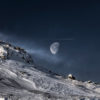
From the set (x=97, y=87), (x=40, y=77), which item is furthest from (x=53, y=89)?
(x=97, y=87)

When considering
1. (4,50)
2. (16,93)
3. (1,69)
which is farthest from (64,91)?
(4,50)

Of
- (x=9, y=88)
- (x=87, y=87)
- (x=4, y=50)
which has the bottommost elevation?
(x=9, y=88)

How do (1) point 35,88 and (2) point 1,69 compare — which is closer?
(1) point 35,88

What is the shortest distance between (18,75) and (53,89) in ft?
33.5

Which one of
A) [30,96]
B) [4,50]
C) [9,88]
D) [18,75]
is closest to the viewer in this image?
[30,96]

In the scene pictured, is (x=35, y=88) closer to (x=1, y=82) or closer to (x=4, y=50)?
(x=1, y=82)

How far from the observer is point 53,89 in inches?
2040

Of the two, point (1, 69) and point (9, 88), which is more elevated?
point (1, 69)

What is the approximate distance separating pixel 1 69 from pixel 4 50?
22529 millimetres

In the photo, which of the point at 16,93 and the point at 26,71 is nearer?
the point at 16,93

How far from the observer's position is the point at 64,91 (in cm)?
5147

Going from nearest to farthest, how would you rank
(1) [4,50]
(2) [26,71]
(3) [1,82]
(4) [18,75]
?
(3) [1,82] < (4) [18,75] < (2) [26,71] < (1) [4,50]

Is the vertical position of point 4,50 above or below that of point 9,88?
above

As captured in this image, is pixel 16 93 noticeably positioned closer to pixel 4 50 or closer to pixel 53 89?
pixel 53 89
